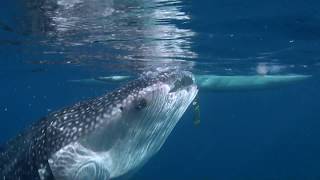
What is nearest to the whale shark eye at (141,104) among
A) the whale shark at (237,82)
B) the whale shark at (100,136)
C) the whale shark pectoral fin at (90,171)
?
the whale shark at (100,136)

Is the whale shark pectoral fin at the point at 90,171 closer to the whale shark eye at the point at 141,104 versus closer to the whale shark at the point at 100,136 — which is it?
the whale shark at the point at 100,136

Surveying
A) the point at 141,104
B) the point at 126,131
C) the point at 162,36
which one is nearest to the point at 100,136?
the point at 126,131

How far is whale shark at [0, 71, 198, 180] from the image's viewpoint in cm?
495

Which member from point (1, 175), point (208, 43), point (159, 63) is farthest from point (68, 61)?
point (1, 175)

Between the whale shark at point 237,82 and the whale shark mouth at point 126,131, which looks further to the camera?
the whale shark at point 237,82

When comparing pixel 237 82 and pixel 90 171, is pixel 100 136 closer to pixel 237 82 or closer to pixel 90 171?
pixel 90 171

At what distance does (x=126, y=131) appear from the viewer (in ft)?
17.1

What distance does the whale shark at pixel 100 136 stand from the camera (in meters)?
4.95

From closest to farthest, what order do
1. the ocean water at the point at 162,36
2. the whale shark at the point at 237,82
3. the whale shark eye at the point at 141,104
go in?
the whale shark eye at the point at 141,104 < the ocean water at the point at 162,36 < the whale shark at the point at 237,82

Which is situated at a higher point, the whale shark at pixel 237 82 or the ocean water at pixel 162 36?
the ocean water at pixel 162 36

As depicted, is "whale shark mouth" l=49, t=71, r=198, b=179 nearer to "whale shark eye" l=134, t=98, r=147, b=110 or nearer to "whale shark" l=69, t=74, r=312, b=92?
"whale shark eye" l=134, t=98, r=147, b=110

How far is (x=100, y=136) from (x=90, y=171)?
46 centimetres

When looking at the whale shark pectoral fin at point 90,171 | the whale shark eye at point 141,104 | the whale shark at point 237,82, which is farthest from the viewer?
the whale shark at point 237,82

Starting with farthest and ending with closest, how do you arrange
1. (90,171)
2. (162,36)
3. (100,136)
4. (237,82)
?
(237,82) < (162,36) < (100,136) < (90,171)
